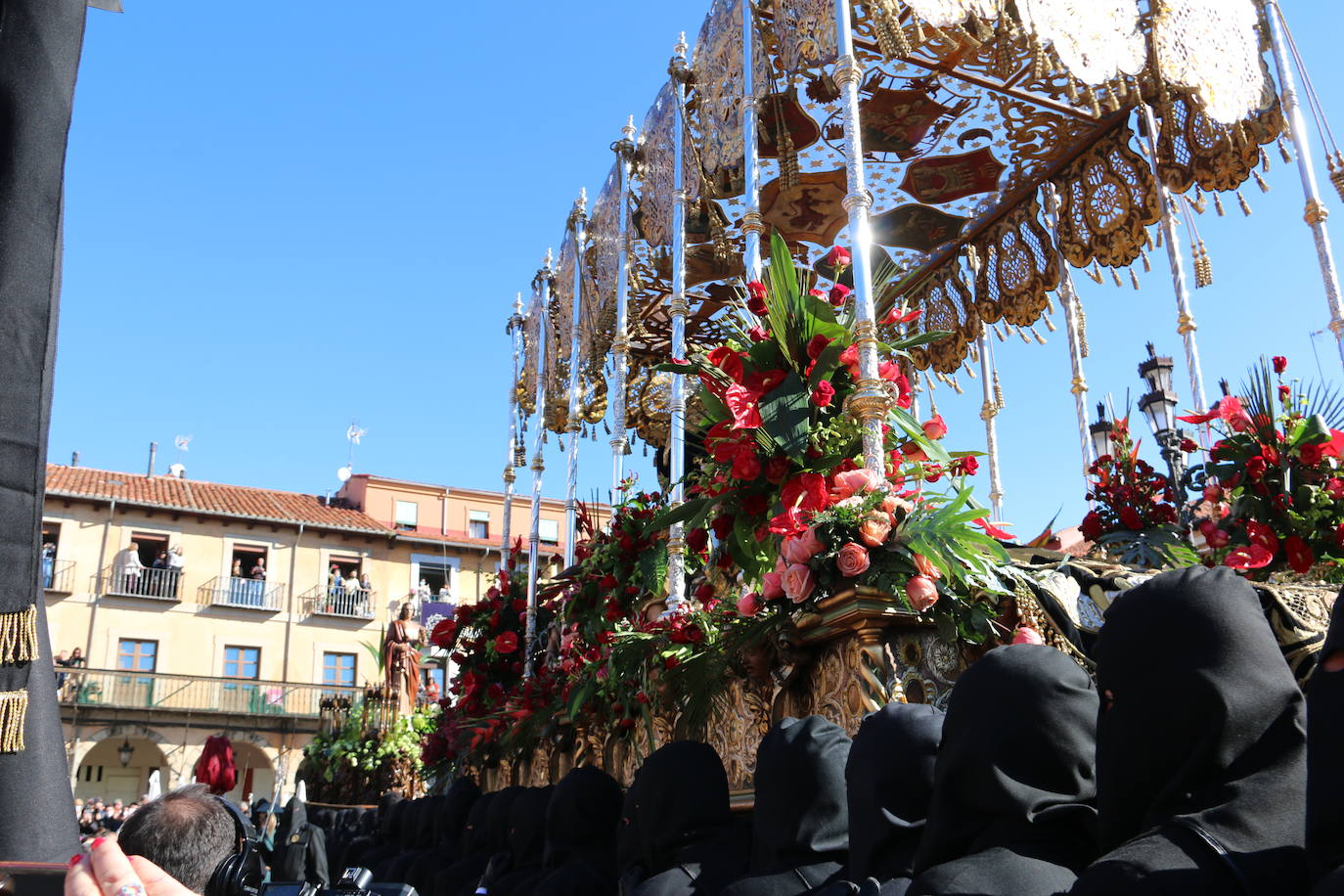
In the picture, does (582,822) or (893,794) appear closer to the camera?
(893,794)

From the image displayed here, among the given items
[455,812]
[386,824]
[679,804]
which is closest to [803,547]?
[679,804]

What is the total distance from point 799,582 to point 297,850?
7.36 metres

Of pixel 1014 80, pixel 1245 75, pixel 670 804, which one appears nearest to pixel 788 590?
pixel 670 804

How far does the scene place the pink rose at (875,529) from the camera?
171 inches

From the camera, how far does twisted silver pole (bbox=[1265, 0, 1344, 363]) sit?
7.25 m

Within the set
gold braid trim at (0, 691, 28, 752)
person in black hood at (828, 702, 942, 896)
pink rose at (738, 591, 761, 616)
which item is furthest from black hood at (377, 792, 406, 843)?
gold braid trim at (0, 691, 28, 752)

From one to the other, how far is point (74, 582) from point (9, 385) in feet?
117

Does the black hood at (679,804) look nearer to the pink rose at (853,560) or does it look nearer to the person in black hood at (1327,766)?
the pink rose at (853,560)

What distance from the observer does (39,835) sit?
7.40ft

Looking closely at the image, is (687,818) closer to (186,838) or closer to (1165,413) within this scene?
(186,838)

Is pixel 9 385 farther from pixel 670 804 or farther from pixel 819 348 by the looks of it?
pixel 819 348

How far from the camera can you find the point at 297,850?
32.8ft

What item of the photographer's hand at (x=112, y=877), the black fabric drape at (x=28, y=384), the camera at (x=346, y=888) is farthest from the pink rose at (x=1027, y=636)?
the black fabric drape at (x=28, y=384)

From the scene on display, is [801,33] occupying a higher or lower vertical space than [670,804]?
higher
